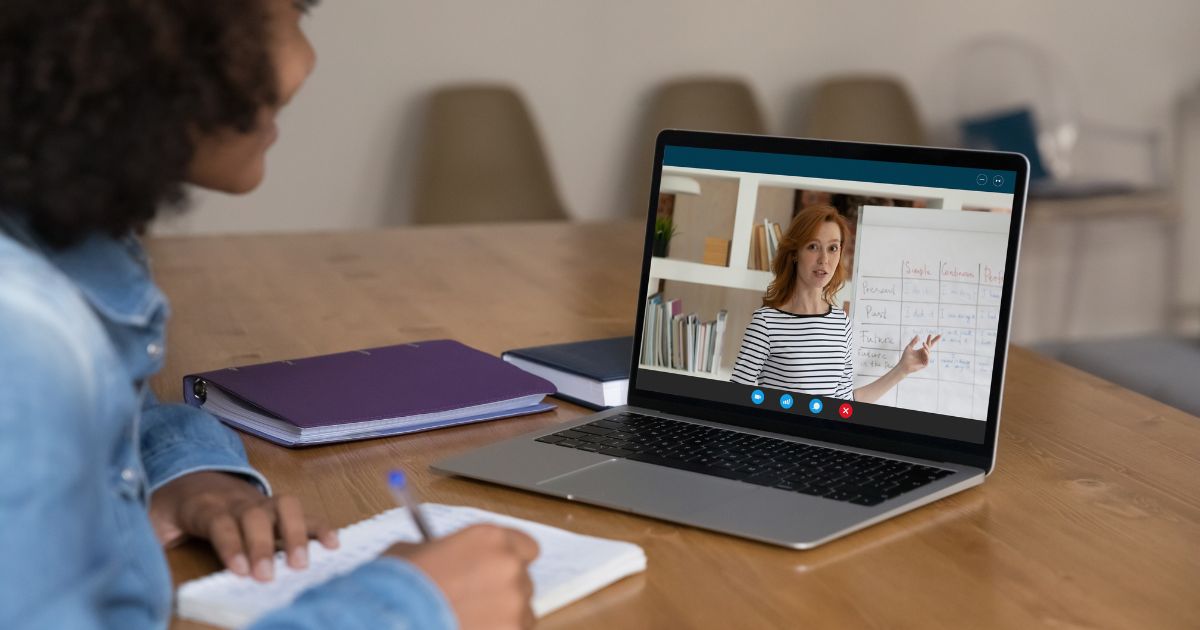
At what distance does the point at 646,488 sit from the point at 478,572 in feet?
0.83

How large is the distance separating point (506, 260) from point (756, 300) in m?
0.88

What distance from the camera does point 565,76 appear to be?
3.78 m

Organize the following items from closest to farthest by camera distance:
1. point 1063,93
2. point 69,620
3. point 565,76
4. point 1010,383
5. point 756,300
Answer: point 69,620
point 756,300
point 1010,383
point 565,76
point 1063,93

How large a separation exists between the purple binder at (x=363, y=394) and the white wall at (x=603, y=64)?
2.24 metres

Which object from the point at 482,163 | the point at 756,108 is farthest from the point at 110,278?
the point at 756,108

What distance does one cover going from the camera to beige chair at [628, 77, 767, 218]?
3.78 m

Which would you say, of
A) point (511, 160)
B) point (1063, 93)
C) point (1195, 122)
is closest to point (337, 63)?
point (511, 160)

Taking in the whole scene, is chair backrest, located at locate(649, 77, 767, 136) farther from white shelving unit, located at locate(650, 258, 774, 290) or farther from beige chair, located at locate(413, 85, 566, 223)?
white shelving unit, located at locate(650, 258, 774, 290)

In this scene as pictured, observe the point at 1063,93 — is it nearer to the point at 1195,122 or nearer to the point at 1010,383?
the point at 1195,122

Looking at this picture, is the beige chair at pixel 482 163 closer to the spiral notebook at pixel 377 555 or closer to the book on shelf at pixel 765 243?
the book on shelf at pixel 765 243

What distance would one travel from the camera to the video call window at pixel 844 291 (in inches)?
39.9

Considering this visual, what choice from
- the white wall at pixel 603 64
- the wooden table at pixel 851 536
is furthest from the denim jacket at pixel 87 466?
the white wall at pixel 603 64

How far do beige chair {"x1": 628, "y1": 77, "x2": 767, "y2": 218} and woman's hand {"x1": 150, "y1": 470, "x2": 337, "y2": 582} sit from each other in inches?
114

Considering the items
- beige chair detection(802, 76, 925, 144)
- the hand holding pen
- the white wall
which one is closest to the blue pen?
the hand holding pen
